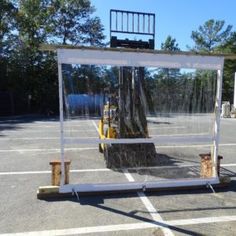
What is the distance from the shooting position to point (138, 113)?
8062 mm

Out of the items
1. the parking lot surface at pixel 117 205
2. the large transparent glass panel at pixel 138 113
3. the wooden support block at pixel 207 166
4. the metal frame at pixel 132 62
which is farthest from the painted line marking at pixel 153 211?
the wooden support block at pixel 207 166

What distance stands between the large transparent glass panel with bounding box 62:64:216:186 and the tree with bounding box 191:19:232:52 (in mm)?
49629

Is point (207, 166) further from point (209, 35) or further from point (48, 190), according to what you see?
point (209, 35)

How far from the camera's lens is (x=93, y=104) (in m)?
6.81

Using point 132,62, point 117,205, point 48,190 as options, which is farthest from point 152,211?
point 132,62

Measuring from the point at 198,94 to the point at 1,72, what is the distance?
27657 millimetres

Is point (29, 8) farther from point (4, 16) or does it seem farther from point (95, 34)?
point (95, 34)

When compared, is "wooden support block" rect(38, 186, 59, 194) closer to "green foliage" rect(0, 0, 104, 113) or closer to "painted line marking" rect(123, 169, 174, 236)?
"painted line marking" rect(123, 169, 174, 236)

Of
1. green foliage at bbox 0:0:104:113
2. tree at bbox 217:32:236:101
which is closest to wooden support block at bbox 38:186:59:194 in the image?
green foliage at bbox 0:0:104:113

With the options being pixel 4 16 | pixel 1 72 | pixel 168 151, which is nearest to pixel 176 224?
pixel 168 151

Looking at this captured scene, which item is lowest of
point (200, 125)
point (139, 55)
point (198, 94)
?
point (200, 125)

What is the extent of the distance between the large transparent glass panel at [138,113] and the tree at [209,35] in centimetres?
4963

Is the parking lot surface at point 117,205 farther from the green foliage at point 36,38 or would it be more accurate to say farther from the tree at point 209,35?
the tree at point 209,35

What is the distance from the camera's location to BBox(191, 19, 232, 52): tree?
55719 mm
